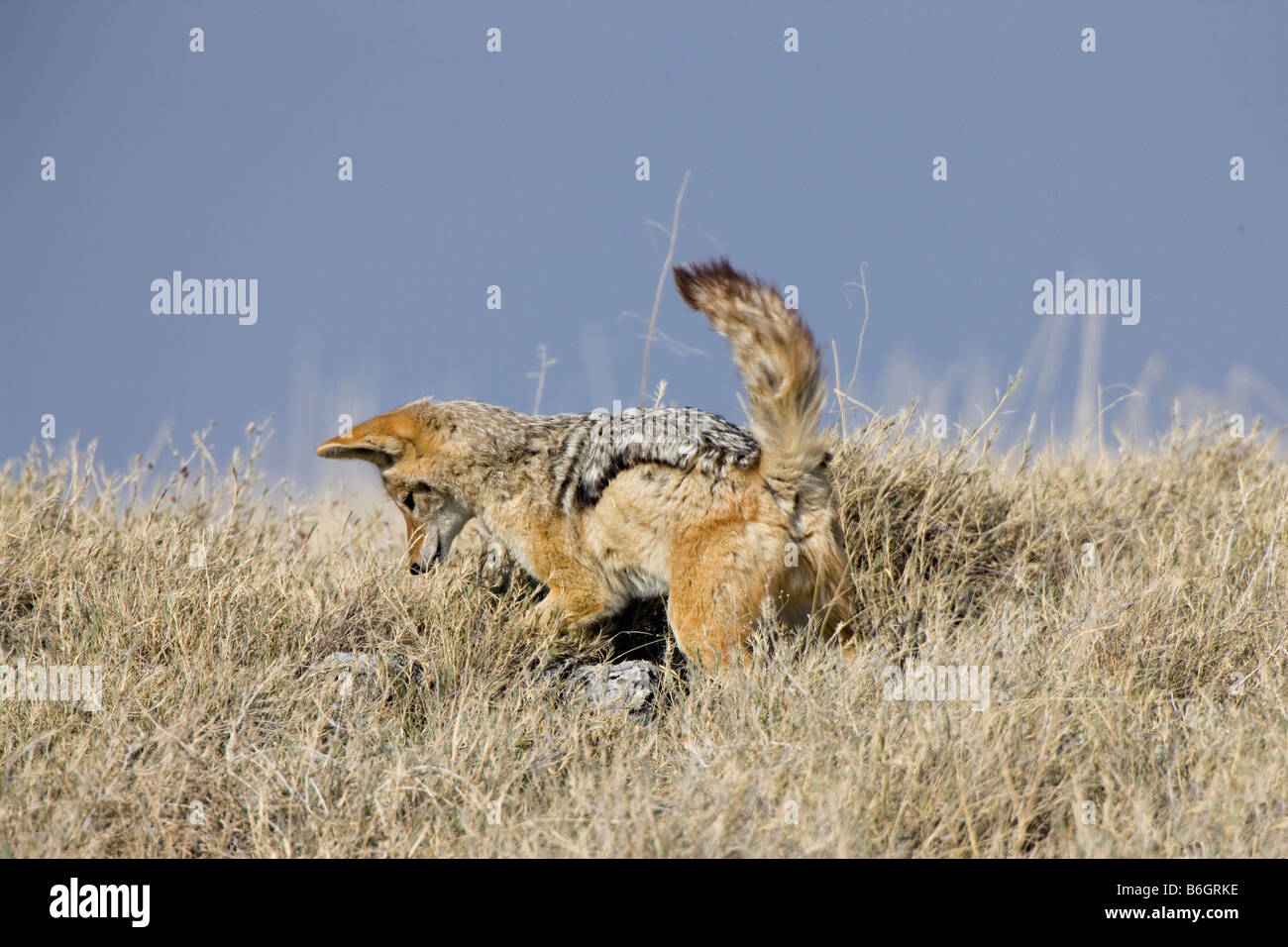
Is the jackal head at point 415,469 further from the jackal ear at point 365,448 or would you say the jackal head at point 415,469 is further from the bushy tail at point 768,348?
the bushy tail at point 768,348

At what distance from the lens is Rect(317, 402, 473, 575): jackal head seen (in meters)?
6.92

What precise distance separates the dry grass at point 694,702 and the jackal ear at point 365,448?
0.70 meters

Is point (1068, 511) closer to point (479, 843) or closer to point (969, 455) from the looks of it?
point (969, 455)

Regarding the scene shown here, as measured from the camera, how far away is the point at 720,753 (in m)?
4.92

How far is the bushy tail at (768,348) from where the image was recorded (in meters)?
5.57

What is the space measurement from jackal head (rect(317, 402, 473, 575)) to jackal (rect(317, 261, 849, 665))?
0.4 inches
